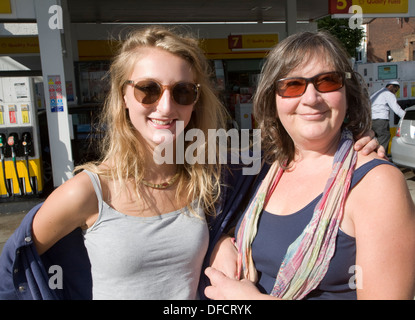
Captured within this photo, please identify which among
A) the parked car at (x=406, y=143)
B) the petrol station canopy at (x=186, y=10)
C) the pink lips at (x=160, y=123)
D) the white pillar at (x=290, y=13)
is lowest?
the parked car at (x=406, y=143)

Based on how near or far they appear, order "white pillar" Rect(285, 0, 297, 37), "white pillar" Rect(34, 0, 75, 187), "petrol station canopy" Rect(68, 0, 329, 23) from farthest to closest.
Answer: "petrol station canopy" Rect(68, 0, 329, 23) → "white pillar" Rect(285, 0, 297, 37) → "white pillar" Rect(34, 0, 75, 187)

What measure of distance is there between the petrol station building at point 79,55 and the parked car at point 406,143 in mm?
2484

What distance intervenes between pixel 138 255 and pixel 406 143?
6618mm

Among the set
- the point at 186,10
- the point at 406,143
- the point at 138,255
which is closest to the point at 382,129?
the point at 406,143

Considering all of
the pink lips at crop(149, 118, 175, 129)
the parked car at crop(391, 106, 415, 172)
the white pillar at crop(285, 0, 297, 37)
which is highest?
the white pillar at crop(285, 0, 297, 37)

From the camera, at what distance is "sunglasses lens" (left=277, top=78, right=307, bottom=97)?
61.7 inches

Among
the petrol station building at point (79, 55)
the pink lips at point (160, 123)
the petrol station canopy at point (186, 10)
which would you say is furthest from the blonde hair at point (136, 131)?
the petrol station canopy at point (186, 10)

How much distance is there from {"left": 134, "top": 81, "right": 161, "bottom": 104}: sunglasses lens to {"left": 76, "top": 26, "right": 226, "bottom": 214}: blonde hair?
0.13 metres

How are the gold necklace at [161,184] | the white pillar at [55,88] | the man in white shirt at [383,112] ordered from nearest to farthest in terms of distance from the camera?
the gold necklace at [161,184] < the white pillar at [55,88] < the man in white shirt at [383,112]

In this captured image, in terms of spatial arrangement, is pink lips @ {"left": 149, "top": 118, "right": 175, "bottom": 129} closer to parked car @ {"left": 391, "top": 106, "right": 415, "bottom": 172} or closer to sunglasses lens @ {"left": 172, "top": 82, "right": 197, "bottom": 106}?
sunglasses lens @ {"left": 172, "top": 82, "right": 197, "bottom": 106}

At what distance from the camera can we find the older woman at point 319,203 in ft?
4.16

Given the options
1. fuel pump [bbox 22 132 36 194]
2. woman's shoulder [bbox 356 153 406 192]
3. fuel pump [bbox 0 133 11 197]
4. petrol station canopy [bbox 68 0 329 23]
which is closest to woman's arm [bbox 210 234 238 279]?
woman's shoulder [bbox 356 153 406 192]

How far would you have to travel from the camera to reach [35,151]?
667 centimetres

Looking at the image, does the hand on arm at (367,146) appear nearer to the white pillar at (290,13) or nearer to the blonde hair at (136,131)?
the blonde hair at (136,131)
